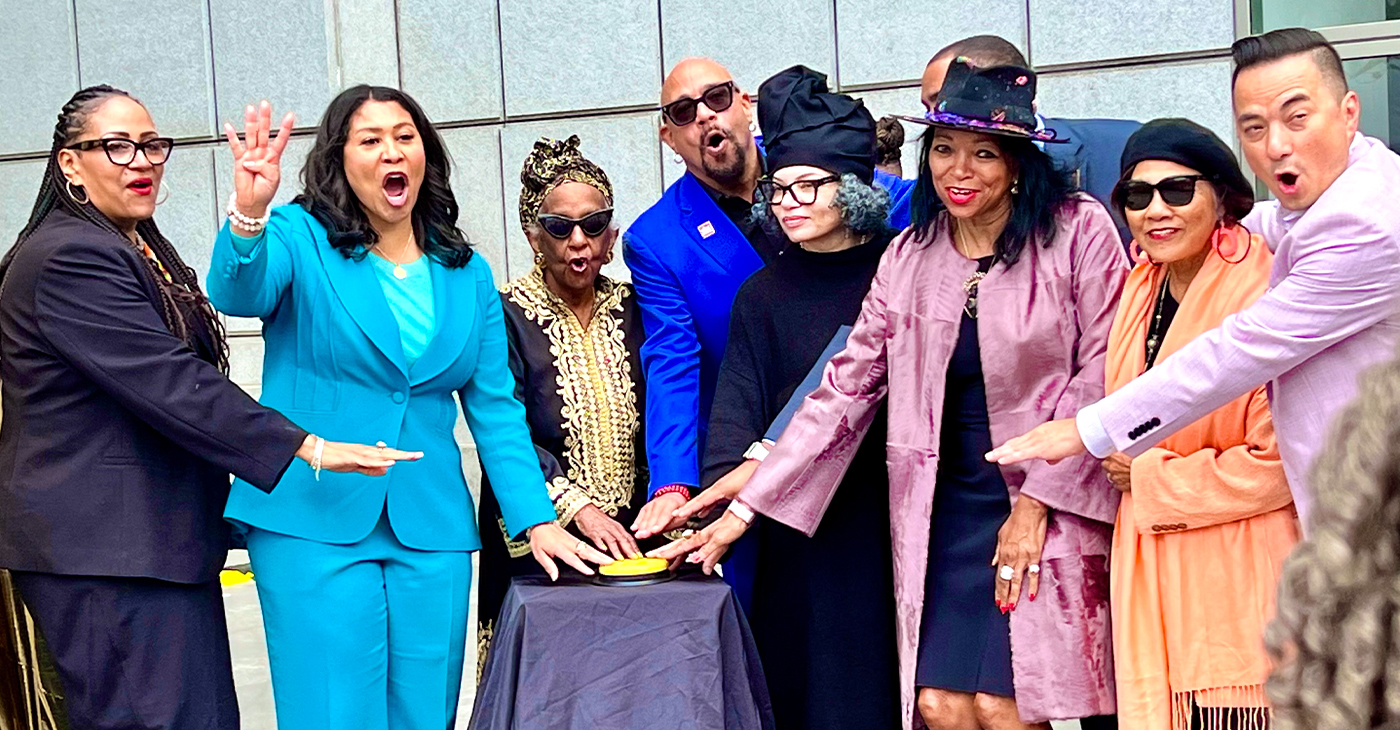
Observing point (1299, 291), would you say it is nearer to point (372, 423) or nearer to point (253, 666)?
point (372, 423)

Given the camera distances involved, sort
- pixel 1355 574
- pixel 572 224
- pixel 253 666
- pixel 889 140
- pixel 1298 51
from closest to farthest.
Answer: pixel 1355 574 → pixel 1298 51 → pixel 572 224 → pixel 889 140 → pixel 253 666

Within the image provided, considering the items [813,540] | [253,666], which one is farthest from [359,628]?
[253,666]

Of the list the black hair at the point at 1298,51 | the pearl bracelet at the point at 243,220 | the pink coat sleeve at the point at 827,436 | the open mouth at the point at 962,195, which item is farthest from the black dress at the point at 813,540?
the pearl bracelet at the point at 243,220

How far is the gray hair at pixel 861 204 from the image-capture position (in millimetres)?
3385

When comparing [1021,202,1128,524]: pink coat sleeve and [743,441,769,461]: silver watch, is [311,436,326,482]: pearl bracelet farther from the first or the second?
[1021,202,1128,524]: pink coat sleeve

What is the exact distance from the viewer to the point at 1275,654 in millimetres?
925

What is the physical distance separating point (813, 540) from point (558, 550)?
59 centimetres

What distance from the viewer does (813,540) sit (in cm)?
340

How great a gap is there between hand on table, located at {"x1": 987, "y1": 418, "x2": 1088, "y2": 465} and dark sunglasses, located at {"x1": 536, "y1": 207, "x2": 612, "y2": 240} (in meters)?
1.24

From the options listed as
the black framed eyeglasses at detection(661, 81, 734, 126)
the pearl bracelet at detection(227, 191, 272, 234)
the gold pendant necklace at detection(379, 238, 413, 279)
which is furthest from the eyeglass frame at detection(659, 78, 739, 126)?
the pearl bracelet at detection(227, 191, 272, 234)

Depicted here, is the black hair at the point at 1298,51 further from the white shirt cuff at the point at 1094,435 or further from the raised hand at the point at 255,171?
the raised hand at the point at 255,171

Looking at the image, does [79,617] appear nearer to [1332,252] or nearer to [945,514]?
[945,514]

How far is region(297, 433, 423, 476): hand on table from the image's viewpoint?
306 cm

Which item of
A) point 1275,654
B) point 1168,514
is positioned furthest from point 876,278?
point 1275,654
